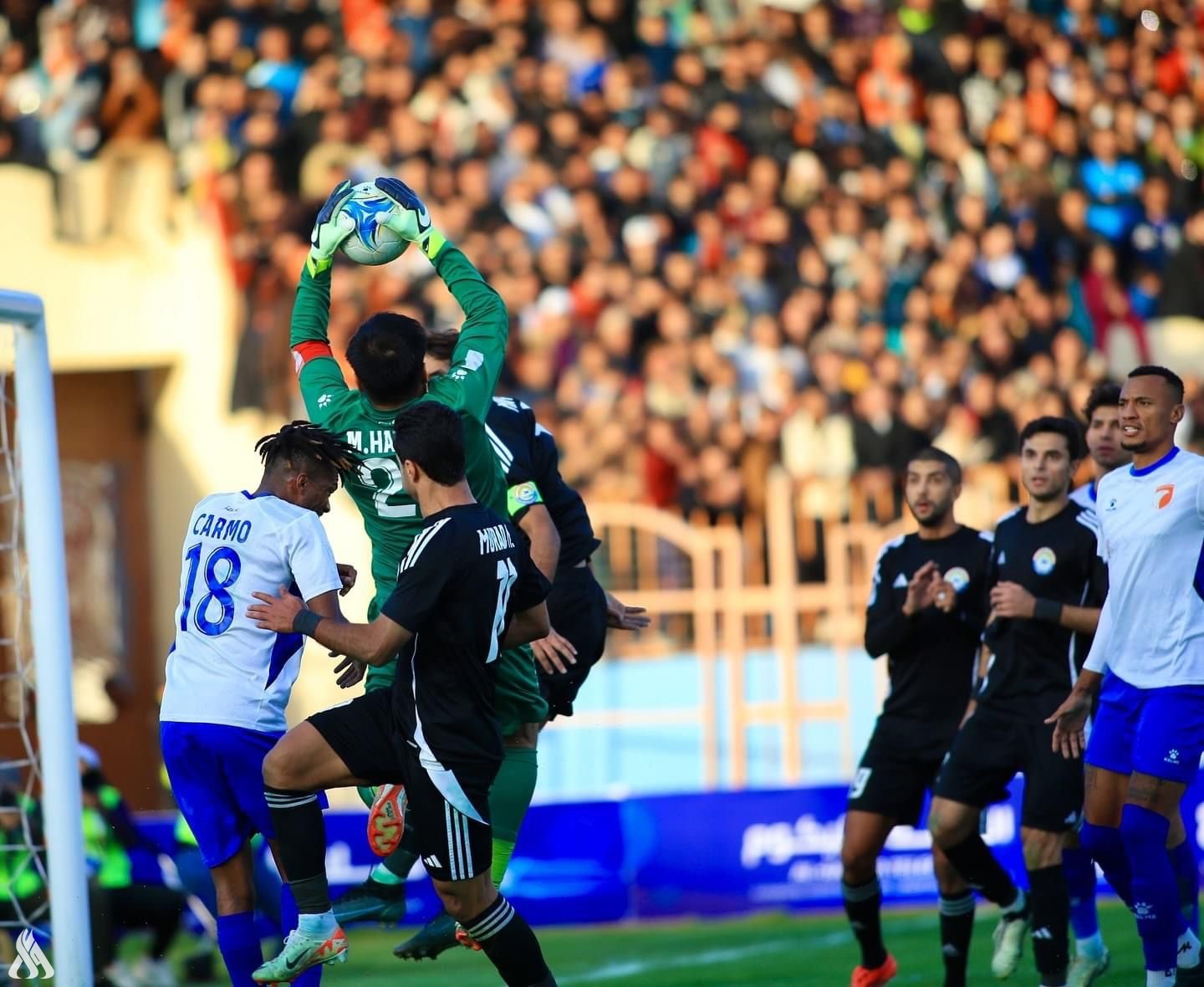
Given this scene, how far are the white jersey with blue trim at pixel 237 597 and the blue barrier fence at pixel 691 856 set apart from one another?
564 cm

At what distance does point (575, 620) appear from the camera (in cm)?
686

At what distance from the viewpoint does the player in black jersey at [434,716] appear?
5242 mm

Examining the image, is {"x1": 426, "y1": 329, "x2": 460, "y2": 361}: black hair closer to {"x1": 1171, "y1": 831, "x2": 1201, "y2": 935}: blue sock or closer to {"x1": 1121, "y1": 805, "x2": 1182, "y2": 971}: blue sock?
{"x1": 1121, "y1": 805, "x2": 1182, "y2": 971}: blue sock

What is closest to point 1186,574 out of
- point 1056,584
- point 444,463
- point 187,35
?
point 1056,584

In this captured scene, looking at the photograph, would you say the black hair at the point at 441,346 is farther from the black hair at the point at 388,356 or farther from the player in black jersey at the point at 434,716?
the player in black jersey at the point at 434,716

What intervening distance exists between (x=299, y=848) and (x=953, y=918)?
114 inches

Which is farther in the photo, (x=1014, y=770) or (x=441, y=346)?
(x=1014, y=770)

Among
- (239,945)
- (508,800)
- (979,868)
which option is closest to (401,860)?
(508,800)

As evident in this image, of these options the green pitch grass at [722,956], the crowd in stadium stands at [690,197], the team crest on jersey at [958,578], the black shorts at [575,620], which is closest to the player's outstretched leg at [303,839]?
the black shorts at [575,620]

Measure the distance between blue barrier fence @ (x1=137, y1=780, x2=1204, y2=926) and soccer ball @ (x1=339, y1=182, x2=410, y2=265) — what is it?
19.7 ft

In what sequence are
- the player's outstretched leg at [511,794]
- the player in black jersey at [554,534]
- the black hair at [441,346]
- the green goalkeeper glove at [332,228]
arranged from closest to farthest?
the green goalkeeper glove at [332,228], the player's outstretched leg at [511,794], the player in black jersey at [554,534], the black hair at [441,346]

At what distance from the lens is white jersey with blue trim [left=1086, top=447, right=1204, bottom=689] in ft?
20.2

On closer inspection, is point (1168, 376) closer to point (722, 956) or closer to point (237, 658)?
point (237, 658)

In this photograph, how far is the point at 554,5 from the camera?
14.5 metres
